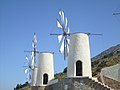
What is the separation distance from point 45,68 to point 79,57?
30.5 feet

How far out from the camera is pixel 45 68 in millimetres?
29469

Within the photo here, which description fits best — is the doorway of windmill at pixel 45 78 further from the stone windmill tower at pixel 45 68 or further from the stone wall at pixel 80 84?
the stone wall at pixel 80 84

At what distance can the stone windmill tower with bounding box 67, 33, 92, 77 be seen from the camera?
2078 cm

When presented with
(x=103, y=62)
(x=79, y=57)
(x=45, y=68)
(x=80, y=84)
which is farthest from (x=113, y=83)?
(x=103, y=62)

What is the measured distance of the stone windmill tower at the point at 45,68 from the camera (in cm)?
2944

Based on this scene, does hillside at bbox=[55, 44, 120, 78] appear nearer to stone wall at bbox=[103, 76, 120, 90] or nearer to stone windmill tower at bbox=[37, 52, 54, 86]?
stone windmill tower at bbox=[37, 52, 54, 86]

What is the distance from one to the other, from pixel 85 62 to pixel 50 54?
9.44m

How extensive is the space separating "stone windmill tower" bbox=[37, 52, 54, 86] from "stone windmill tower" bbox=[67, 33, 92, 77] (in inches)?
334

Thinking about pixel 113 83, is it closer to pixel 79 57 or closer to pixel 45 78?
pixel 79 57

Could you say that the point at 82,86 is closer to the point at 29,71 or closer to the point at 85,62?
the point at 85,62

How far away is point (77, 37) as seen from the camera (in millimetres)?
21172

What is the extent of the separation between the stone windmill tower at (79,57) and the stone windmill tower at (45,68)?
8.49m

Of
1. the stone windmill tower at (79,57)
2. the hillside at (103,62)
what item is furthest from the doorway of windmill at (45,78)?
the stone windmill tower at (79,57)

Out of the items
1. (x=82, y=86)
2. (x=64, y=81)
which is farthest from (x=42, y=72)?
(x=82, y=86)
